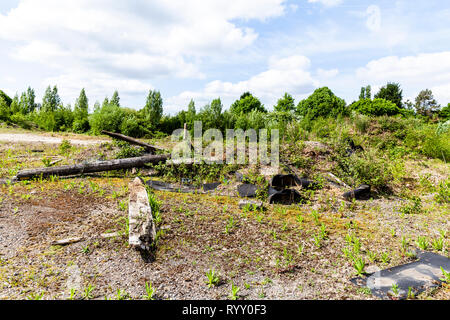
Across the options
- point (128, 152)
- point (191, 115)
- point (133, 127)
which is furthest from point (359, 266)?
point (133, 127)

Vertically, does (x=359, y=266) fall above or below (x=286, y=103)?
below

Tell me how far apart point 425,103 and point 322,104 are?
26717 millimetres

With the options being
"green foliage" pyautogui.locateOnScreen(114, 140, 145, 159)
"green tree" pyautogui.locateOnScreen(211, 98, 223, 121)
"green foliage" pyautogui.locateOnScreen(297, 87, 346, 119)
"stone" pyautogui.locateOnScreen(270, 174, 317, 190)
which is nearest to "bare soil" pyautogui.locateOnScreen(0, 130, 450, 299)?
"stone" pyautogui.locateOnScreen(270, 174, 317, 190)

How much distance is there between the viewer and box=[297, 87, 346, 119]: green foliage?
18.5 m

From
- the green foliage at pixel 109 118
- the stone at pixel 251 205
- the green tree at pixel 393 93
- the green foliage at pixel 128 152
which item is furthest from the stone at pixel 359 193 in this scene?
the green tree at pixel 393 93

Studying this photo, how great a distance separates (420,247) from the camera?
334 cm

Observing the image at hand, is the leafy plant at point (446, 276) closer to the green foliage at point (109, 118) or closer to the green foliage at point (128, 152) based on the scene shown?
the green foliage at point (128, 152)

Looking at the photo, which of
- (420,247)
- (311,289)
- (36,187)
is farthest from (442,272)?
(36,187)

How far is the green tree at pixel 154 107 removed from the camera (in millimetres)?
13868

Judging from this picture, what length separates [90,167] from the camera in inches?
258

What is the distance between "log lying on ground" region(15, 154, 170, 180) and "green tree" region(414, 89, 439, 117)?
128 feet

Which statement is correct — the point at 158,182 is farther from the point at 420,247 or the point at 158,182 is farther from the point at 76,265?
the point at 420,247

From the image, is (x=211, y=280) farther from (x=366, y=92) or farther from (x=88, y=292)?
(x=366, y=92)

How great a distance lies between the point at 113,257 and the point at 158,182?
11.1 feet
